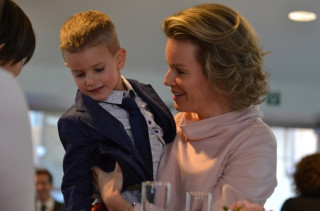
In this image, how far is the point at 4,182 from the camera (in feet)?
3.41

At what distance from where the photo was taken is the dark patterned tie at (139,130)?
1.77 m

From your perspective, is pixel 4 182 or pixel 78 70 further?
pixel 78 70

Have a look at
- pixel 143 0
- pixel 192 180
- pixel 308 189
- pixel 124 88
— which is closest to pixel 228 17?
pixel 124 88

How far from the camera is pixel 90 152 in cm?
172

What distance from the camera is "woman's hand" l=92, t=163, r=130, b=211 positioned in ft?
5.39

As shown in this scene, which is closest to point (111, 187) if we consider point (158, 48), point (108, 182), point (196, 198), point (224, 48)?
point (108, 182)

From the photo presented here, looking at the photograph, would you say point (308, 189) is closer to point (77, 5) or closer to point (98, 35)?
point (98, 35)

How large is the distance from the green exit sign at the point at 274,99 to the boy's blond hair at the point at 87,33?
664 centimetres

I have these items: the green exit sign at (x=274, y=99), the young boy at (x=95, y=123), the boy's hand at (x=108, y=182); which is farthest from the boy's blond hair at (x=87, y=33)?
the green exit sign at (x=274, y=99)

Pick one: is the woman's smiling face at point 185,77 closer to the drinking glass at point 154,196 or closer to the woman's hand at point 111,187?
the woman's hand at point 111,187

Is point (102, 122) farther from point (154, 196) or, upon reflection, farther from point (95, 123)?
point (154, 196)

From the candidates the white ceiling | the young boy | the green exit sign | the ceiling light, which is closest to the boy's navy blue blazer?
the young boy

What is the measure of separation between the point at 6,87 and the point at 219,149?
906mm

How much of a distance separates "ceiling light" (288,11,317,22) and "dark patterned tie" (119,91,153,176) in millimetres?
3712
